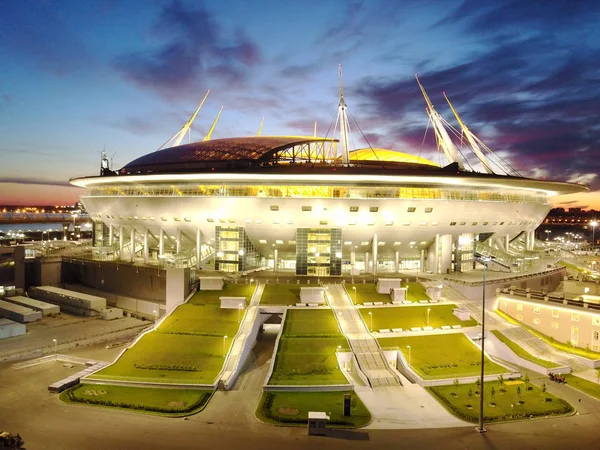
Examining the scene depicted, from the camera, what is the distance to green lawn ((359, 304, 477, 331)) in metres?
34.2

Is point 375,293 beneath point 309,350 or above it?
above

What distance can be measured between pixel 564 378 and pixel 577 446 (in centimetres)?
953

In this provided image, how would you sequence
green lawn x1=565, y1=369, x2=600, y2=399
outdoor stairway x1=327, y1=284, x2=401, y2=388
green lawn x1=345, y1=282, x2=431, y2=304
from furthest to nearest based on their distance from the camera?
green lawn x1=345, y1=282, x2=431, y2=304 → outdoor stairway x1=327, y1=284, x2=401, y2=388 → green lawn x1=565, y1=369, x2=600, y2=399

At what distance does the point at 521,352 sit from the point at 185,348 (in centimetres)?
2285

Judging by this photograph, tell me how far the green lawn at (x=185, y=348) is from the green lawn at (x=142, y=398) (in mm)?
856

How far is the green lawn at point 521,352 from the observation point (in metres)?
29.6

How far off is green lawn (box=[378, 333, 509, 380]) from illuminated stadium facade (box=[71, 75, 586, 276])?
16.4 metres

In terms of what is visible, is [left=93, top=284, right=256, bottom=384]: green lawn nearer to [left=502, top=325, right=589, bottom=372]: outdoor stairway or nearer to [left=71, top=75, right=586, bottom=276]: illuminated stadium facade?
[left=71, top=75, right=586, bottom=276]: illuminated stadium facade

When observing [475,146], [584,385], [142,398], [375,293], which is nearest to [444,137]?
[475,146]

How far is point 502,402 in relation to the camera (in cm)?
2367

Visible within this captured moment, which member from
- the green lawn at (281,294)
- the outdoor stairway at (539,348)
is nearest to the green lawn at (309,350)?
the green lawn at (281,294)

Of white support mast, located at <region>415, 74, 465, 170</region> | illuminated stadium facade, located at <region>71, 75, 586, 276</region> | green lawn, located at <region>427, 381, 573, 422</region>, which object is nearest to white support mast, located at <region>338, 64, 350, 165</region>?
illuminated stadium facade, located at <region>71, 75, 586, 276</region>

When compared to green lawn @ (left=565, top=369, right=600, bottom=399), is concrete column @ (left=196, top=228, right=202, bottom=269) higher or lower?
higher

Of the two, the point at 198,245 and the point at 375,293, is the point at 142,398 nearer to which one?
the point at 375,293
